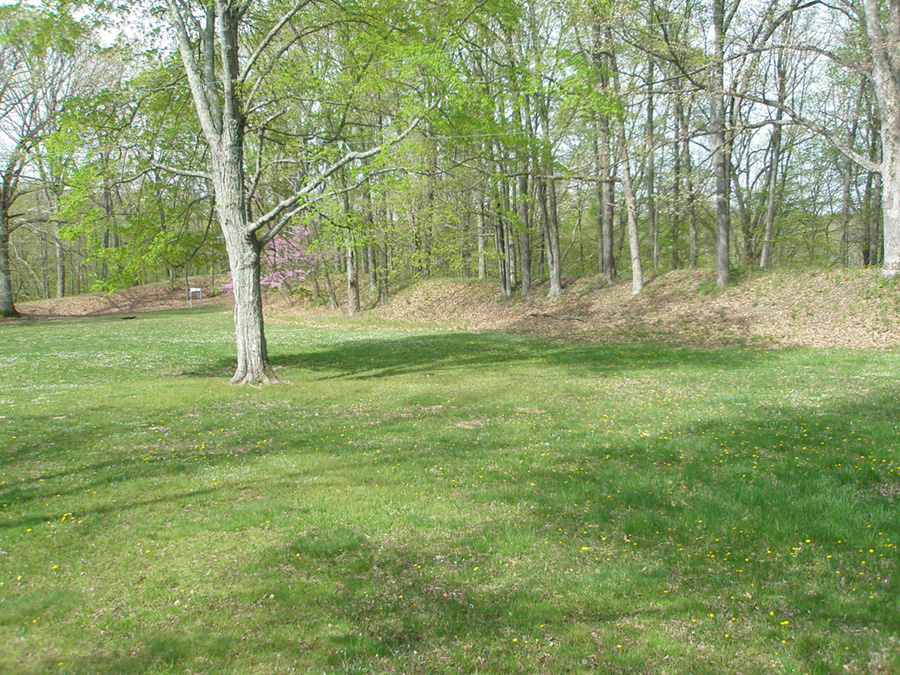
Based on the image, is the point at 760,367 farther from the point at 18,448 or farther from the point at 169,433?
the point at 18,448

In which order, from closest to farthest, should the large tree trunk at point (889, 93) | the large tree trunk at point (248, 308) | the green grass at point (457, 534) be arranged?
the green grass at point (457, 534), the large tree trunk at point (248, 308), the large tree trunk at point (889, 93)

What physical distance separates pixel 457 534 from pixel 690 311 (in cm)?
2255

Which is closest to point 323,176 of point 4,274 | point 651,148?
point 651,148

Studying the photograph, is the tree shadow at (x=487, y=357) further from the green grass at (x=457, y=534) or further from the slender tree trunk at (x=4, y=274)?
the slender tree trunk at (x=4, y=274)

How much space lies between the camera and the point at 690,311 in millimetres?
25016

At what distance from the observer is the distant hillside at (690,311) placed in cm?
1970

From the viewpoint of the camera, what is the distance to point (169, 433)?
10.4 meters

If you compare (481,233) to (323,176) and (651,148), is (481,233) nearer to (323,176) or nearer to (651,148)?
(651,148)

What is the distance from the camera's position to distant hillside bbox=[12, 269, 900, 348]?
64.6ft

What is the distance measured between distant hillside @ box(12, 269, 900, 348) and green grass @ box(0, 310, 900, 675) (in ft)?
25.3

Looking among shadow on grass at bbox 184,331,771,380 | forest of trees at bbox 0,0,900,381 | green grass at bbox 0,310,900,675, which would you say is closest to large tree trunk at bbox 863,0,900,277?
forest of trees at bbox 0,0,900,381

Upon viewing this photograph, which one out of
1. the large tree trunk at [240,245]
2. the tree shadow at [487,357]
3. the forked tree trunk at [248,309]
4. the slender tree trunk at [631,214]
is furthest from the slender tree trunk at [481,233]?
the forked tree trunk at [248,309]

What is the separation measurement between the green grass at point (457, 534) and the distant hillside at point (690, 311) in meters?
7.70

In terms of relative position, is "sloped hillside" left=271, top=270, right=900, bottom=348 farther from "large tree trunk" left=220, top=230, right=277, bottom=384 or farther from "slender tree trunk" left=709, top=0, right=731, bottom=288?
"large tree trunk" left=220, top=230, right=277, bottom=384
